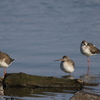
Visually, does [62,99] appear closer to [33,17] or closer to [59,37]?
[59,37]

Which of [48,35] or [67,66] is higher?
[48,35]

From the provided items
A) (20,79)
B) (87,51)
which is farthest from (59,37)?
(20,79)

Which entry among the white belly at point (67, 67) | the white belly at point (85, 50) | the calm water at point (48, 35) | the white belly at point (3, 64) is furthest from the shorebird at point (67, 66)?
the white belly at point (85, 50)

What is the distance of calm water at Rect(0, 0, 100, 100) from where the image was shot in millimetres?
14547

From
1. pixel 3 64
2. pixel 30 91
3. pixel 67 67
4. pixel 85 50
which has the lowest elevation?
pixel 30 91

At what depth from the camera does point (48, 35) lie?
68.2 ft

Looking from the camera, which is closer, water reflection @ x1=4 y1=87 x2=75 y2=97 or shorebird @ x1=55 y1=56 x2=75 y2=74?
water reflection @ x1=4 y1=87 x2=75 y2=97

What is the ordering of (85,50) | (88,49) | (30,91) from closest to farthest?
(30,91), (85,50), (88,49)

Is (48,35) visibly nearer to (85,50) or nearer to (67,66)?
(85,50)

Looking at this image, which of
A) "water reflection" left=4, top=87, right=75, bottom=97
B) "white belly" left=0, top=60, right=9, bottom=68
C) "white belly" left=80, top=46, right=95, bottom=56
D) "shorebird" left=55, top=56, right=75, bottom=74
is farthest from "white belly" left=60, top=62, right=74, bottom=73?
"white belly" left=80, top=46, right=95, bottom=56

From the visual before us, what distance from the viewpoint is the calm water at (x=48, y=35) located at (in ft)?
47.7

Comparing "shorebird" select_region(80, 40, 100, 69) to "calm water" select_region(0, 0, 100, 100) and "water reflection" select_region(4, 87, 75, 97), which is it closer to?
"calm water" select_region(0, 0, 100, 100)

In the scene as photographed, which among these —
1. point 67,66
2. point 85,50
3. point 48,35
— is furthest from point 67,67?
point 48,35

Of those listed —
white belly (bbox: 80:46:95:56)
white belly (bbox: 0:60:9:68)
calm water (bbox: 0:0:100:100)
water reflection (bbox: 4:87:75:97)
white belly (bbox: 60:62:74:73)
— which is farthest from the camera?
white belly (bbox: 80:46:95:56)
